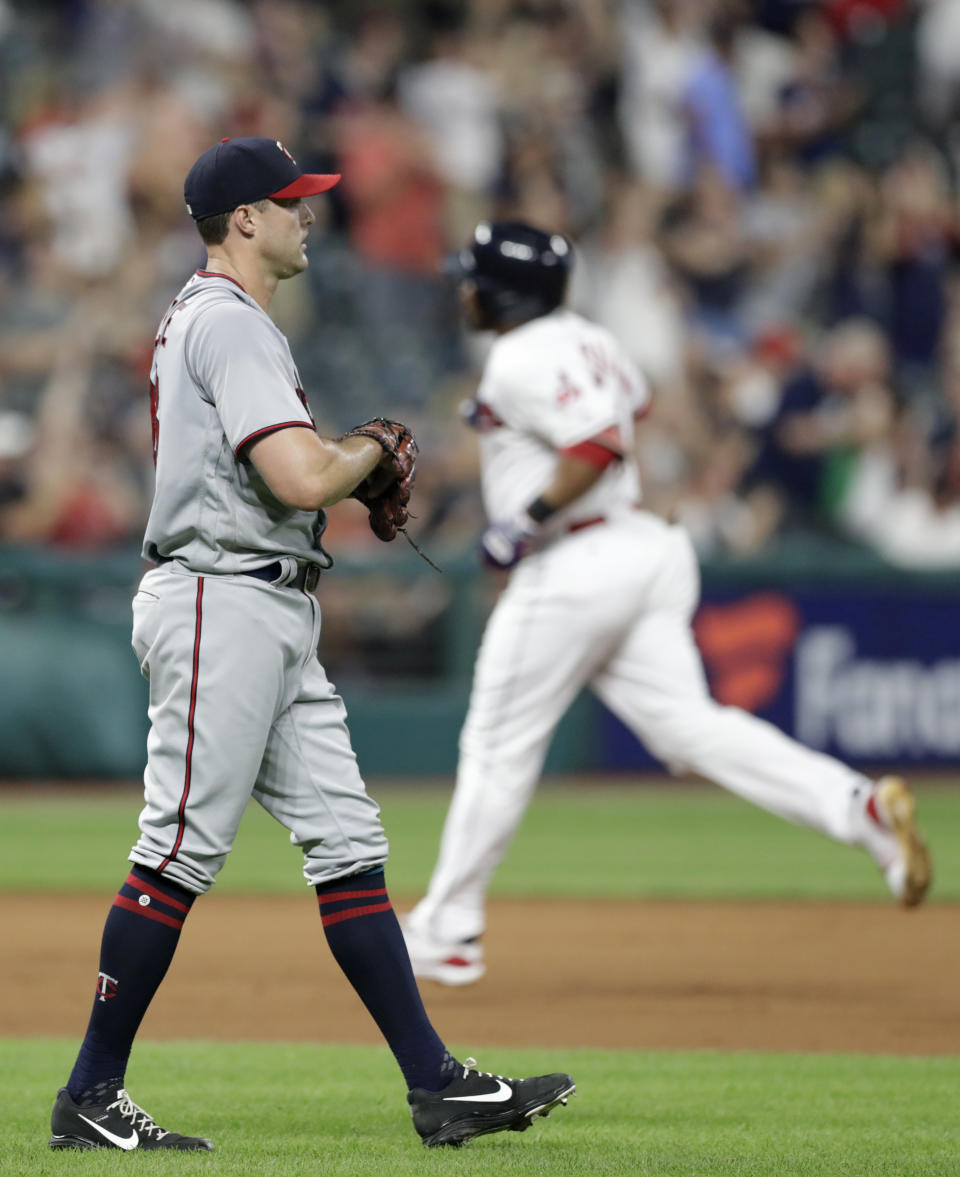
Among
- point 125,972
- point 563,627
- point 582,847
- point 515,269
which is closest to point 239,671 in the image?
point 125,972

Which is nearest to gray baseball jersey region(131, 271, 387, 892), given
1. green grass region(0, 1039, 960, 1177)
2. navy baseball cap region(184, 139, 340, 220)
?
navy baseball cap region(184, 139, 340, 220)

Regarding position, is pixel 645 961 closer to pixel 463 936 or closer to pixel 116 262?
pixel 463 936

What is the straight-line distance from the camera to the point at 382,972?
3906 millimetres

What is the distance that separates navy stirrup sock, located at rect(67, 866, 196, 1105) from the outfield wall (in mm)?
7882

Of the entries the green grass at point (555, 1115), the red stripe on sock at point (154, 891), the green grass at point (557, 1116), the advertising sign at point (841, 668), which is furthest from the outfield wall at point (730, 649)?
the red stripe on sock at point (154, 891)

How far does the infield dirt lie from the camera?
539 cm

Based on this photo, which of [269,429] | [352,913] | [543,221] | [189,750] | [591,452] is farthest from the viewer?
[543,221]

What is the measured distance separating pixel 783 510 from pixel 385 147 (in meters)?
3.98

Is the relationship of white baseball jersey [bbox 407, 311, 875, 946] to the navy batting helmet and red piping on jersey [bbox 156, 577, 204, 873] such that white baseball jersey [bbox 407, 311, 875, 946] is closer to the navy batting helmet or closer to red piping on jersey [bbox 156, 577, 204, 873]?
the navy batting helmet

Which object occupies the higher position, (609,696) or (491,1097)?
(609,696)

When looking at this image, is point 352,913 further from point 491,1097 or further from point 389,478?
point 389,478

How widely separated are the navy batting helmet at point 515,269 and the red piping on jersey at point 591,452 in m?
0.54

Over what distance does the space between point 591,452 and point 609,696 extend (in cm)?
82

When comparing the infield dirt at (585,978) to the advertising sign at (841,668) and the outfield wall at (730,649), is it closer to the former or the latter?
the outfield wall at (730,649)
